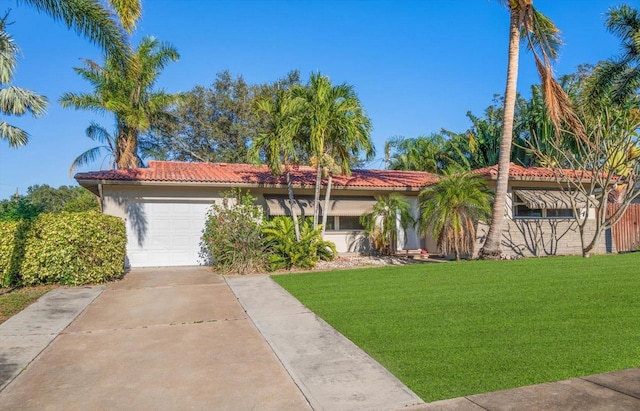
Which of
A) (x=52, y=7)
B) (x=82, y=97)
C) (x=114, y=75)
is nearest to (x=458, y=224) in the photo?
(x=52, y=7)

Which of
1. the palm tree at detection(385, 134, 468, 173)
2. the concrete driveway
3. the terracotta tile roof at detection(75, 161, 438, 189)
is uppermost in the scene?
the palm tree at detection(385, 134, 468, 173)

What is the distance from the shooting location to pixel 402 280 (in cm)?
1084

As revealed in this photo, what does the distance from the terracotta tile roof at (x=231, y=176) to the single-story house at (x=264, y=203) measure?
3 cm

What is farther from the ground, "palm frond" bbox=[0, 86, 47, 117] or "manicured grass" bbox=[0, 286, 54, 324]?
"palm frond" bbox=[0, 86, 47, 117]

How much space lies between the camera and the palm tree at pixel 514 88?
14469 millimetres

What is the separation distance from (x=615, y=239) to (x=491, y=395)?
1700 cm

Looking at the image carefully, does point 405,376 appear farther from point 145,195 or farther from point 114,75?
point 114,75

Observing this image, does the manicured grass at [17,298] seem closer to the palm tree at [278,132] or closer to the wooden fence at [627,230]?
the palm tree at [278,132]

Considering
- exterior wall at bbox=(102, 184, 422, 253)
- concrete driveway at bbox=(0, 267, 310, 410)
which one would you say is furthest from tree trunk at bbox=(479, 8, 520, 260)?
concrete driveway at bbox=(0, 267, 310, 410)

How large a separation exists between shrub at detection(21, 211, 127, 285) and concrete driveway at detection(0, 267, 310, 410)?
9.70 feet

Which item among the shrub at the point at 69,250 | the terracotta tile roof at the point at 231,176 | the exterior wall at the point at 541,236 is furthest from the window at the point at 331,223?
the shrub at the point at 69,250

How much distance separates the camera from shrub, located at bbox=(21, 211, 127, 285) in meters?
10.9

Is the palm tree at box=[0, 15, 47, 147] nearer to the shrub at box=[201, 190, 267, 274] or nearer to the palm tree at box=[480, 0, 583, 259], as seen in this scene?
the shrub at box=[201, 190, 267, 274]

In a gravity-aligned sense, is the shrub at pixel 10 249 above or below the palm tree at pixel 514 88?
below
